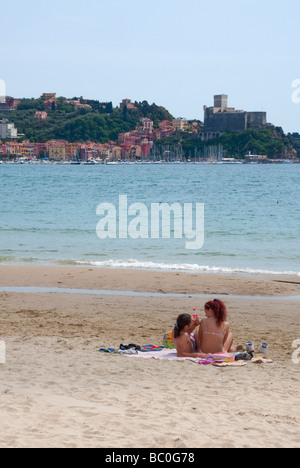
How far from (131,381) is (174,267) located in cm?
966

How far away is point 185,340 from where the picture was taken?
845 cm

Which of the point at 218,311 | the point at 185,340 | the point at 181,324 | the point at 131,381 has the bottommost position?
the point at 131,381

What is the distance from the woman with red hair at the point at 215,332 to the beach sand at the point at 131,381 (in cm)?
A: 50

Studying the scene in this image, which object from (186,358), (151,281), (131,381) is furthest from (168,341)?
(151,281)

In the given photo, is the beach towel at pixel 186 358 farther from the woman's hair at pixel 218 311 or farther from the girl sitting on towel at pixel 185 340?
the woman's hair at pixel 218 311

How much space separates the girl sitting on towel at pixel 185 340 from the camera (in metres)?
8.39

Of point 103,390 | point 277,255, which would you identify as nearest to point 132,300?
point 103,390

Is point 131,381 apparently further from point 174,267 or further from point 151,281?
point 174,267

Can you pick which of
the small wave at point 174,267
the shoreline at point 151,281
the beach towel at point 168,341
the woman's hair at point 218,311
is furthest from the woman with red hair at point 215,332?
the small wave at point 174,267

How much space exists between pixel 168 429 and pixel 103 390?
1.26m

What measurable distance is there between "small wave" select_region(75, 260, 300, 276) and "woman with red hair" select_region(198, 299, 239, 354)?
24.7 feet

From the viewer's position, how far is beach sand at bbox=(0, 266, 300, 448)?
18.2 feet

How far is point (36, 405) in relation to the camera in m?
6.12

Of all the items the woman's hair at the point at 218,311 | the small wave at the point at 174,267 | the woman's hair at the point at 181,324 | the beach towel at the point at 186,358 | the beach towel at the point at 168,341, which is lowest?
the small wave at the point at 174,267
